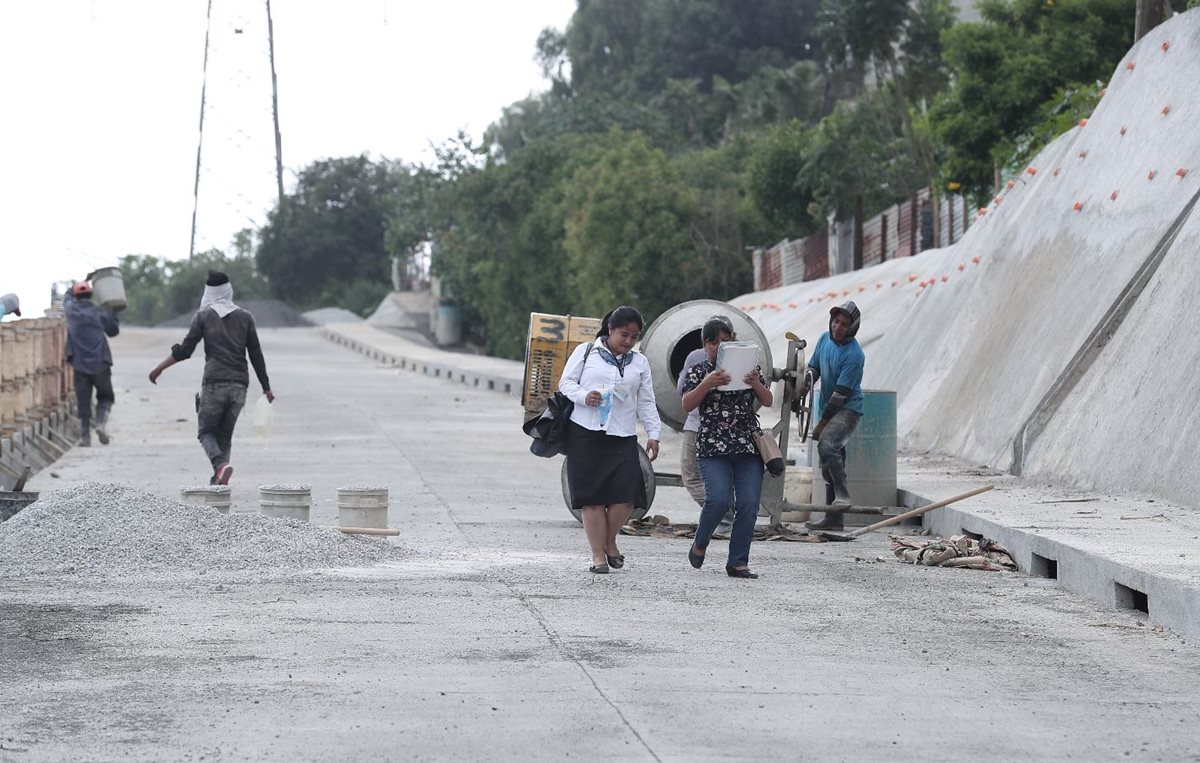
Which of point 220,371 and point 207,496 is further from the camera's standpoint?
point 220,371

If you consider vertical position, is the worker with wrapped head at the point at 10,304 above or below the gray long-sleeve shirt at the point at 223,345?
above

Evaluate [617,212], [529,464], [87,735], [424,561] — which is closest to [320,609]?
[424,561]

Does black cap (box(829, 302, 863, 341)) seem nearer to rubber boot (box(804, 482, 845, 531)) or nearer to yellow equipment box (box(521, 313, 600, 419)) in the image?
rubber boot (box(804, 482, 845, 531))

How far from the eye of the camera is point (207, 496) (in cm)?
1285

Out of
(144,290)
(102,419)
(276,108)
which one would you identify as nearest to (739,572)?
(102,419)

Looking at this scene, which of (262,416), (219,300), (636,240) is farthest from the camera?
(636,240)

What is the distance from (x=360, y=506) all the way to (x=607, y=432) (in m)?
2.41

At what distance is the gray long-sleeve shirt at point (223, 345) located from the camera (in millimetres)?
15859

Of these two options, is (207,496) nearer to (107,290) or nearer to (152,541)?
(152,541)

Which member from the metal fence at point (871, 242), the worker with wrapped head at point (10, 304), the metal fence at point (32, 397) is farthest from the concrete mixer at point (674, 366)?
the metal fence at point (871, 242)

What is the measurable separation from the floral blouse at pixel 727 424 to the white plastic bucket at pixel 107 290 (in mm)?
13351

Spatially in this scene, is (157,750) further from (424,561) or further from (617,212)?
(617,212)

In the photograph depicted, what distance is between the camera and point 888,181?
48.5 meters

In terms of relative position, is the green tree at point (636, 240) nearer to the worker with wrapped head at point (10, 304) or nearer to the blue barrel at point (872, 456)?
the worker with wrapped head at point (10, 304)
